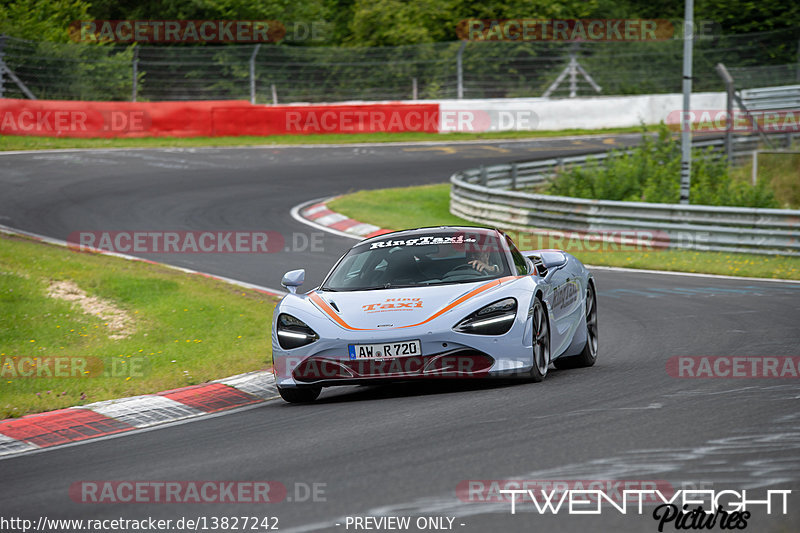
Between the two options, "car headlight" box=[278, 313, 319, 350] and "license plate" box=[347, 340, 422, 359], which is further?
"car headlight" box=[278, 313, 319, 350]

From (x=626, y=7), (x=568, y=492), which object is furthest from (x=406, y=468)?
(x=626, y=7)

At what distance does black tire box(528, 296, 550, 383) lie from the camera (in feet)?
26.5

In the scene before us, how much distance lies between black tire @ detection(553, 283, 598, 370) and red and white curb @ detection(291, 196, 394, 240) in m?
9.25

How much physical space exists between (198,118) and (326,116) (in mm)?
3955

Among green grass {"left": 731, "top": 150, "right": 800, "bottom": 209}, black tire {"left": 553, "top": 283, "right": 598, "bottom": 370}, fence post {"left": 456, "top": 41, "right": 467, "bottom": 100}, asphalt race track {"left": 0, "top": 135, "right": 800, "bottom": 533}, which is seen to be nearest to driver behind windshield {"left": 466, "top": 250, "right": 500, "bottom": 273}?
asphalt race track {"left": 0, "top": 135, "right": 800, "bottom": 533}

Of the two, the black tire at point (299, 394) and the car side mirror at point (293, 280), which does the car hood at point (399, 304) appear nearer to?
the car side mirror at point (293, 280)

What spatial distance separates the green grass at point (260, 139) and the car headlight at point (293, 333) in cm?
2204

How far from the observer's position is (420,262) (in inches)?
351

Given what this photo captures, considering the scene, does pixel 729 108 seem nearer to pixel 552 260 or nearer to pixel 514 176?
pixel 514 176

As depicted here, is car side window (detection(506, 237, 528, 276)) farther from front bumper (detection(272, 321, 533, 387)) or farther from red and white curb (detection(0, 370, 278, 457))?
red and white curb (detection(0, 370, 278, 457))

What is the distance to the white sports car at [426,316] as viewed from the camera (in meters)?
7.74

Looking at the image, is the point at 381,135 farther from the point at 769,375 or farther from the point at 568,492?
the point at 568,492

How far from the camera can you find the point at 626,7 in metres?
50.4

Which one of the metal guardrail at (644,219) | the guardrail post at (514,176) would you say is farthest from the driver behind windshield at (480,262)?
the guardrail post at (514,176)
